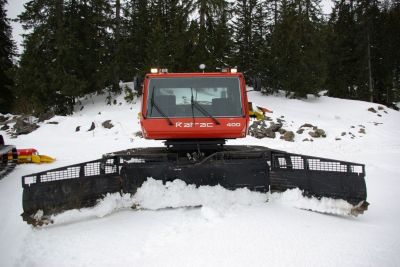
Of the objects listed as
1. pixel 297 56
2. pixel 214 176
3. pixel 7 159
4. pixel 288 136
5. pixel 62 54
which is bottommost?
pixel 288 136

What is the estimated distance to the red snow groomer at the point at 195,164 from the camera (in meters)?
5.39

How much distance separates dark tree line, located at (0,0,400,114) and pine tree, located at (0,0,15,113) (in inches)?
3.5

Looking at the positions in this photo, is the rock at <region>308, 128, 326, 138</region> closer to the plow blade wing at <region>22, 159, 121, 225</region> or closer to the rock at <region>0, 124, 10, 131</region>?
the plow blade wing at <region>22, 159, 121, 225</region>

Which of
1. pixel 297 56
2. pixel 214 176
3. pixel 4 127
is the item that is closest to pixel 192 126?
pixel 214 176

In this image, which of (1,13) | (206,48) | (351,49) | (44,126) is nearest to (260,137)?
(206,48)

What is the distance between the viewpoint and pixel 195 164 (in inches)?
226

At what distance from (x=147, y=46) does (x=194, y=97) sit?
21.9 meters

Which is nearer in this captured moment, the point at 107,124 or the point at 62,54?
the point at 107,124

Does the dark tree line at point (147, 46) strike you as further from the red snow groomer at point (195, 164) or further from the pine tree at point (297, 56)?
the red snow groomer at point (195, 164)

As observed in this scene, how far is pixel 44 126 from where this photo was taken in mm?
19359

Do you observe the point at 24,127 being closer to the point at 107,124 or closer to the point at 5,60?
the point at 107,124

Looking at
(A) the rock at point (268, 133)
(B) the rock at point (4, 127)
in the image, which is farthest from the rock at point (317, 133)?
(B) the rock at point (4, 127)

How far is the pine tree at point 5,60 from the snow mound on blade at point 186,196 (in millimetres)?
27893

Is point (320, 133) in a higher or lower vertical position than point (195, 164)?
lower
